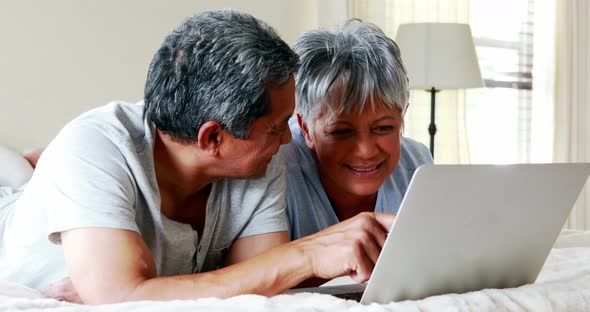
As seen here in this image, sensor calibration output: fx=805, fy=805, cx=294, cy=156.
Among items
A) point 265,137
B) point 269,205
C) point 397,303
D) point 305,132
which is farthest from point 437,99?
point 397,303

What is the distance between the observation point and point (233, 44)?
128cm

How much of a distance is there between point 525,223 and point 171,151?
1.99ft

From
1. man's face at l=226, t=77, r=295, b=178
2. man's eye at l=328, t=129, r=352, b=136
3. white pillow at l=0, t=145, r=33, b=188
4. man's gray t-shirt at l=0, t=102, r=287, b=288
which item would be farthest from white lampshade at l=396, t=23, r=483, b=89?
man's face at l=226, t=77, r=295, b=178

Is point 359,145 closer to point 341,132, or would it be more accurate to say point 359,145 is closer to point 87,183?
point 341,132

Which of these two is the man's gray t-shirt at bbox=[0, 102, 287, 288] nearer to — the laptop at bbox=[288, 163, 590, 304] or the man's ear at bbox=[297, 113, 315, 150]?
the man's ear at bbox=[297, 113, 315, 150]

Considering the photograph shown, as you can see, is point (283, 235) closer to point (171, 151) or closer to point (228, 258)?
point (228, 258)

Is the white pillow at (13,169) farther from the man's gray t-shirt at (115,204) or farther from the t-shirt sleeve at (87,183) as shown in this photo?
the t-shirt sleeve at (87,183)

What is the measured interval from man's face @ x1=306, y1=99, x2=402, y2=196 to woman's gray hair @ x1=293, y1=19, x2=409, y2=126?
21 mm

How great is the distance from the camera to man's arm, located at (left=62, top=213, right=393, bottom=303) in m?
1.15

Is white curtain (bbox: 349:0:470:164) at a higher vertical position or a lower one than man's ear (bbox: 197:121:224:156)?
lower

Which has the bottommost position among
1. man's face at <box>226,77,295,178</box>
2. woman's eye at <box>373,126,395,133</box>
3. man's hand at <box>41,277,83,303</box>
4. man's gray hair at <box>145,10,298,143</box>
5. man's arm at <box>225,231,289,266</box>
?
man's arm at <box>225,231,289,266</box>

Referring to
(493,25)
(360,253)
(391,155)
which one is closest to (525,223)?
(360,253)

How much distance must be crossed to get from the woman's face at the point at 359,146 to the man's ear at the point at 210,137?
349mm

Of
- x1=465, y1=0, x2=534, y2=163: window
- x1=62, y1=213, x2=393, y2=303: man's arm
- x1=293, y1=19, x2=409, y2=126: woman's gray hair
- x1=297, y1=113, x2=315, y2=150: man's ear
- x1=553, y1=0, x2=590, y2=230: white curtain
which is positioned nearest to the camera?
x1=62, y1=213, x2=393, y2=303: man's arm
